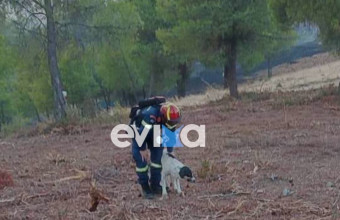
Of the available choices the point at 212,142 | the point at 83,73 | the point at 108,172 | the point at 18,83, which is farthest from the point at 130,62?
the point at 108,172

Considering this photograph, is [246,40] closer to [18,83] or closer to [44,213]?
[44,213]

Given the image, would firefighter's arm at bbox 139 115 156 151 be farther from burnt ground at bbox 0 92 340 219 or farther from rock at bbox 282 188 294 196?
rock at bbox 282 188 294 196

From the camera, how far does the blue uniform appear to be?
792cm

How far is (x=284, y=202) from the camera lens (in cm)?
746

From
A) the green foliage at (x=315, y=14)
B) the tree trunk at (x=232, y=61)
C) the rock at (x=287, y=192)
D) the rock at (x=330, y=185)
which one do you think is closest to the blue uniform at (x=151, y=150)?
the rock at (x=287, y=192)

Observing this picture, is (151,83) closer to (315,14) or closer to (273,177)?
(315,14)

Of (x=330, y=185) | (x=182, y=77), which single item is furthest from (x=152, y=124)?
(x=182, y=77)

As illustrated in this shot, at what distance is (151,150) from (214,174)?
5.29ft

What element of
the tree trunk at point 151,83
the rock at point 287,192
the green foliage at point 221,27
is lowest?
the rock at point 287,192

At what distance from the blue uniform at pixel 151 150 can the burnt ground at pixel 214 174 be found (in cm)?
32

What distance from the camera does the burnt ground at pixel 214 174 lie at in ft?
24.0

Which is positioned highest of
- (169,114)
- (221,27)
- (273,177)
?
(221,27)

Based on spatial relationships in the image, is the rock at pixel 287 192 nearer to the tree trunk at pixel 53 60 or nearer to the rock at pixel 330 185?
the rock at pixel 330 185

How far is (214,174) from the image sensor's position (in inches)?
372
